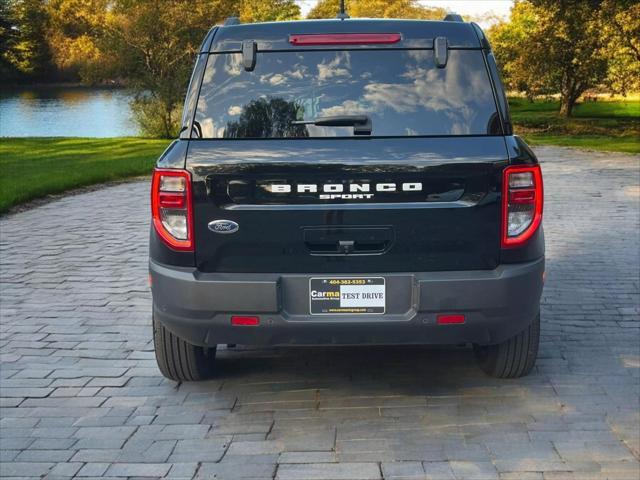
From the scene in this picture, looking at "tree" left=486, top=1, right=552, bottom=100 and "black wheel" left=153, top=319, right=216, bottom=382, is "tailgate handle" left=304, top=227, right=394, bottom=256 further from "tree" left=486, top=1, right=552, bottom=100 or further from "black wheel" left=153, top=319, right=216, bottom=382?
"tree" left=486, top=1, right=552, bottom=100

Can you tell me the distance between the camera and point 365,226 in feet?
12.4

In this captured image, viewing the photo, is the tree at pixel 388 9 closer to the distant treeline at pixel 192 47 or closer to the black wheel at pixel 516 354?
the distant treeline at pixel 192 47

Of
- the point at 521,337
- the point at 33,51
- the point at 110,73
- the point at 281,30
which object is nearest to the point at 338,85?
the point at 281,30

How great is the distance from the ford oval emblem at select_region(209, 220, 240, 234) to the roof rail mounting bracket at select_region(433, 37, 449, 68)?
4.28 ft

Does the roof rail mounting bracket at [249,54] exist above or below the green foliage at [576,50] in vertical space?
above

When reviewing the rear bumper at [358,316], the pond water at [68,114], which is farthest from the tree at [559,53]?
the rear bumper at [358,316]

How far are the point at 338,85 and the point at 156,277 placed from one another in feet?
4.40

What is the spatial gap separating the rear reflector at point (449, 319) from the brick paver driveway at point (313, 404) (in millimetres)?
585

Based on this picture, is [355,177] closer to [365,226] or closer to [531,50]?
[365,226]

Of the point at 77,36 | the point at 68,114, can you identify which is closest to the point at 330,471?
the point at 68,114

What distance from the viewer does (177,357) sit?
4.62m

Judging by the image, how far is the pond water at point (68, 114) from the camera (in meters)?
33.1

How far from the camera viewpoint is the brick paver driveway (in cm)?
369

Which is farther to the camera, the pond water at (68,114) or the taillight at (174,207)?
the pond water at (68,114)
